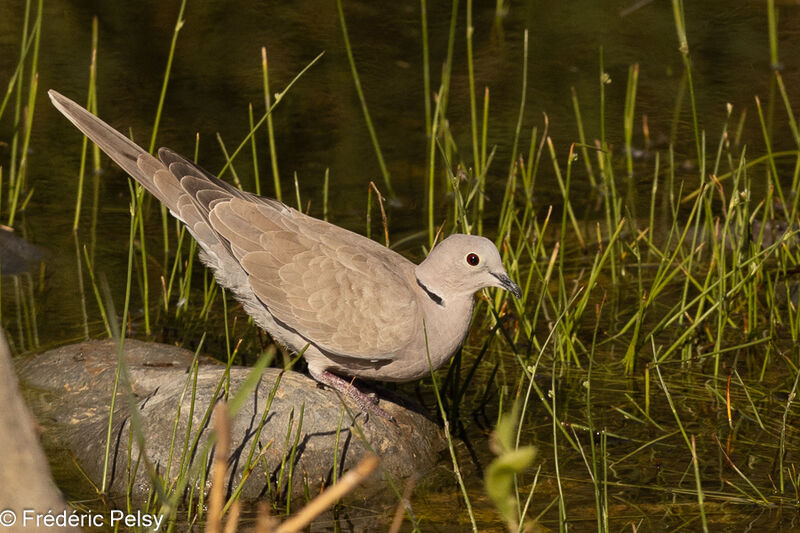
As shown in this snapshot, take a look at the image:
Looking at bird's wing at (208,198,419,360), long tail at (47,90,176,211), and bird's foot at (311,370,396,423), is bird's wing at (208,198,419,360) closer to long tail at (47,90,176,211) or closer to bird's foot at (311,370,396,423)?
bird's foot at (311,370,396,423)

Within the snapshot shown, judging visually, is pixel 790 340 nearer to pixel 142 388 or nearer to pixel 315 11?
pixel 142 388

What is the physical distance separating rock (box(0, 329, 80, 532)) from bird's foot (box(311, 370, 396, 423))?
2731mm

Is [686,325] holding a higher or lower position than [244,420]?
lower

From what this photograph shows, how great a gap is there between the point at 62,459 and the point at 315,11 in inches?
235

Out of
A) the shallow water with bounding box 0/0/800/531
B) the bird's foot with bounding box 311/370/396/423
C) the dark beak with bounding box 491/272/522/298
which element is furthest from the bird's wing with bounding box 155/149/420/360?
the shallow water with bounding box 0/0/800/531

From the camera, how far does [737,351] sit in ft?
16.4

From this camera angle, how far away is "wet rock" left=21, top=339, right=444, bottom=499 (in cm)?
388

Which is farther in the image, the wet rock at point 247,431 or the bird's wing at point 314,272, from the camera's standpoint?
the bird's wing at point 314,272

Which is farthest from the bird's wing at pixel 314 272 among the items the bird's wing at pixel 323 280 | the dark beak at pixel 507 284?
the dark beak at pixel 507 284

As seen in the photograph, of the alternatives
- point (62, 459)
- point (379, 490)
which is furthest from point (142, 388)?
point (379, 490)

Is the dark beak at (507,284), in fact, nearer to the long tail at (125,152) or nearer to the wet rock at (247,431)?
the wet rock at (247,431)

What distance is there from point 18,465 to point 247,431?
8.50ft

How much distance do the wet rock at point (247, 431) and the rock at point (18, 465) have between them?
2.19m

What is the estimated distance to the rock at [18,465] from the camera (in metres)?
1.33
